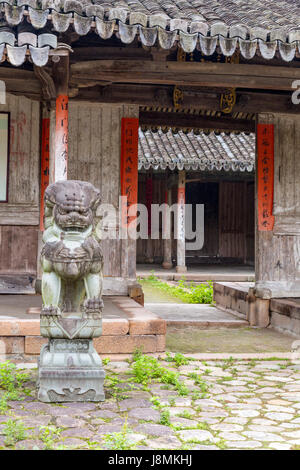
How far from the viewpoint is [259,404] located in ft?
13.6

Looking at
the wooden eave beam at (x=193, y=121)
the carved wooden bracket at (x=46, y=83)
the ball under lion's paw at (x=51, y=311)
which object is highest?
the wooden eave beam at (x=193, y=121)

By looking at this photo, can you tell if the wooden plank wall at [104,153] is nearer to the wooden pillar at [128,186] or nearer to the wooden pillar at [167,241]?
the wooden pillar at [128,186]

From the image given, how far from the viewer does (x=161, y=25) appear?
5.48 meters

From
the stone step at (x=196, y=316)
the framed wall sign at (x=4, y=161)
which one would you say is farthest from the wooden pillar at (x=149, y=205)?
the framed wall sign at (x=4, y=161)

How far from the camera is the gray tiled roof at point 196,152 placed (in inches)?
607

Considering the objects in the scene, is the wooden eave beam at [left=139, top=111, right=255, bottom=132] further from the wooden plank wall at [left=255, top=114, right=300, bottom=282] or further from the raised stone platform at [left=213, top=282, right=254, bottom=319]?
the raised stone platform at [left=213, top=282, right=254, bottom=319]

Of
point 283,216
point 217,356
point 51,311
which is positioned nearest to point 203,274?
point 283,216

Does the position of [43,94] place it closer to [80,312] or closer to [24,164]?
[24,164]

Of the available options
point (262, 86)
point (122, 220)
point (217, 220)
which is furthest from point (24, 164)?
point (217, 220)

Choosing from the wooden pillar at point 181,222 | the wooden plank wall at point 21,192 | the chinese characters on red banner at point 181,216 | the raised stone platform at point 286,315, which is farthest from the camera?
the chinese characters on red banner at point 181,216

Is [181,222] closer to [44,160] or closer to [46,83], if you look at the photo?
[44,160]

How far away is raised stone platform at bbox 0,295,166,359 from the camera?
5.34 metres

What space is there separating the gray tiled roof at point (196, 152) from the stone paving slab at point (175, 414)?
10387 millimetres

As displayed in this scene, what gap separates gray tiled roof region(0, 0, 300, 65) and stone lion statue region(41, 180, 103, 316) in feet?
5.05
